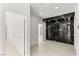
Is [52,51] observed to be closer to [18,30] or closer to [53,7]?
[18,30]

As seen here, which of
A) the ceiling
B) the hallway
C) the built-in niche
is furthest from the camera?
the built-in niche

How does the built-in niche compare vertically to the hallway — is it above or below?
above

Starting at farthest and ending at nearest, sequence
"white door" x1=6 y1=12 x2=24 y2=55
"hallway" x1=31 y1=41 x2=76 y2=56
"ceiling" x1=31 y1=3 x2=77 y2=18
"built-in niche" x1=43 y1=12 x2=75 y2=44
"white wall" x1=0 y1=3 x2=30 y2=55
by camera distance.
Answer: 1. "built-in niche" x1=43 y1=12 x2=75 y2=44
2. "ceiling" x1=31 y1=3 x2=77 y2=18
3. "hallway" x1=31 y1=41 x2=76 y2=56
4. "white door" x1=6 y1=12 x2=24 y2=55
5. "white wall" x1=0 y1=3 x2=30 y2=55

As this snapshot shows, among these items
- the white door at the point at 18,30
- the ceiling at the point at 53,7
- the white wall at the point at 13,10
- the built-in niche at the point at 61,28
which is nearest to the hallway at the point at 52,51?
the white door at the point at 18,30

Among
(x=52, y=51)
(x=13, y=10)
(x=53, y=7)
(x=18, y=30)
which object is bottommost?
(x=52, y=51)

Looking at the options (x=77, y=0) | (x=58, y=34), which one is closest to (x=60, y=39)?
(x=58, y=34)

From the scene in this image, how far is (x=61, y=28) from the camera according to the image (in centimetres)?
722

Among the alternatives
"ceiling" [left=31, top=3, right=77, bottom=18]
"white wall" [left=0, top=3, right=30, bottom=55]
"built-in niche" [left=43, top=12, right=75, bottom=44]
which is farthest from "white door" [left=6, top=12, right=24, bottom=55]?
"built-in niche" [left=43, top=12, right=75, bottom=44]

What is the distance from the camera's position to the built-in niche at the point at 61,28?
6205mm

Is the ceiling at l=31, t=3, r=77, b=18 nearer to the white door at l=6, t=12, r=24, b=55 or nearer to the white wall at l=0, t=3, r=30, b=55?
the white wall at l=0, t=3, r=30, b=55

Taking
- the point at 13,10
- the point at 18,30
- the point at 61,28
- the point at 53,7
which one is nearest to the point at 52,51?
the point at 18,30

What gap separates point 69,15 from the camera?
5938mm

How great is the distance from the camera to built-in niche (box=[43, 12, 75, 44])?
20.4 ft

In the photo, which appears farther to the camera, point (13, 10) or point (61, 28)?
point (61, 28)
